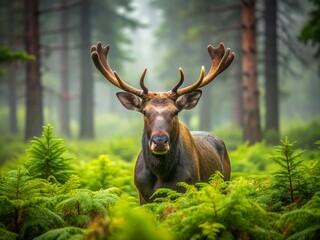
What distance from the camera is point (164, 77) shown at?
3397cm

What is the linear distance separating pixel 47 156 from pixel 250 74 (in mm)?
9568

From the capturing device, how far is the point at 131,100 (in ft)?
20.7

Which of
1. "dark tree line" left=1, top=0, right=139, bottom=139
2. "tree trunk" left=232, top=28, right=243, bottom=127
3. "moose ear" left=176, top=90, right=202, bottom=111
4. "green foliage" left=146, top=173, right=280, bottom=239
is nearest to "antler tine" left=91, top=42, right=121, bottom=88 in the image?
"moose ear" left=176, top=90, right=202, bottom=111

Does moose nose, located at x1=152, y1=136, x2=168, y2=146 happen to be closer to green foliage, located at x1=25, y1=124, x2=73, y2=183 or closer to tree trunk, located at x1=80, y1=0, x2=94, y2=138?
green foliage, located at x1=25, y1=124, x2=73, y2=183

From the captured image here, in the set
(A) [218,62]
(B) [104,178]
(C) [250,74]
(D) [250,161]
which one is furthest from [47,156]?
(C) [250,74]

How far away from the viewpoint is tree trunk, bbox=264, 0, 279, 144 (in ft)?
54.0

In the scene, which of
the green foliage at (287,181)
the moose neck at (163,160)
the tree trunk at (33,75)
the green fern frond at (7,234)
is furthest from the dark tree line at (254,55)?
the green fern frond at (7,234)

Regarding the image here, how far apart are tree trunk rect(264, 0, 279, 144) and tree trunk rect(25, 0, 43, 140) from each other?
9.32 m

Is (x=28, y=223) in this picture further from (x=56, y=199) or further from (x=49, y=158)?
(x=49, y=158)

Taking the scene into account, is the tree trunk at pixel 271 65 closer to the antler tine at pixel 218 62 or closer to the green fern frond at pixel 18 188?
the antler tine at pixel 218 62

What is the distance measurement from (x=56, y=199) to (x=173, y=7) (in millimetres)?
30019

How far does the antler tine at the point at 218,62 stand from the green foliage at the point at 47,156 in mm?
2548

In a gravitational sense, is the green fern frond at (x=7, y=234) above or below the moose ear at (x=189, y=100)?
below

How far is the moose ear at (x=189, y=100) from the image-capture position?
6273mm
